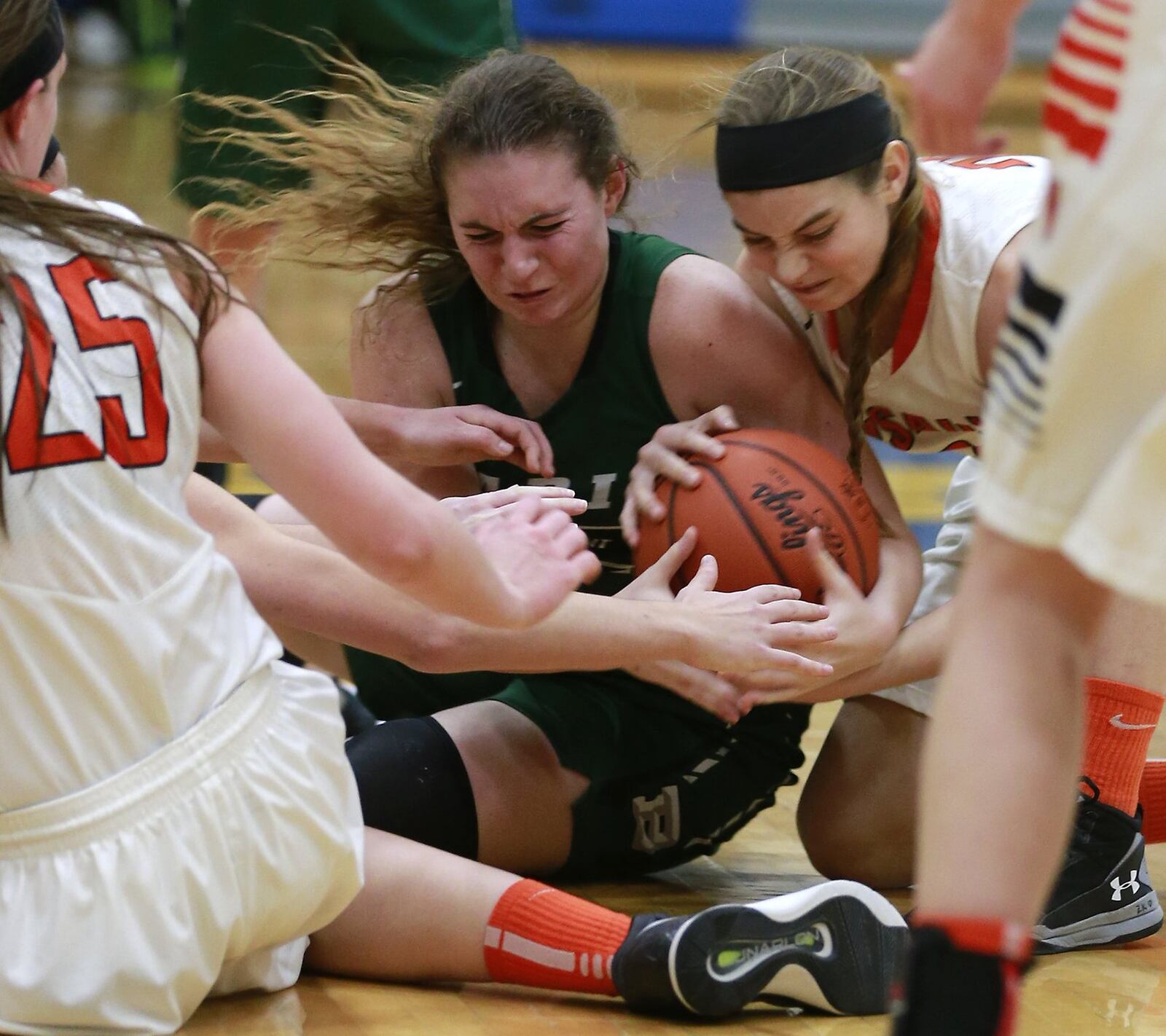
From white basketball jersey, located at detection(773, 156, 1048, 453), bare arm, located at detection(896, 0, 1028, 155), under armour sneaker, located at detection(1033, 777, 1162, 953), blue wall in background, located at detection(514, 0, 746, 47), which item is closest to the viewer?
bare arm, located at detection(896, 0, 1028, 155)

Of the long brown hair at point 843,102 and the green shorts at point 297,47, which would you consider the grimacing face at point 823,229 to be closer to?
the long brown hair at point 843,102

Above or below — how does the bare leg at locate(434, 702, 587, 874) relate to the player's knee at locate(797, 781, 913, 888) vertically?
above

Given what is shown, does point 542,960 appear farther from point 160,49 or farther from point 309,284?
point 160,49

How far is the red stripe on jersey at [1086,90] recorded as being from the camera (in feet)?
4.66

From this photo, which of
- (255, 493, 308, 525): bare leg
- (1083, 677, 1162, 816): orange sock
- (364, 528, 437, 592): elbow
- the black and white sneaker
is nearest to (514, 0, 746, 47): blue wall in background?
(255, 493, 308, 525): bare leg

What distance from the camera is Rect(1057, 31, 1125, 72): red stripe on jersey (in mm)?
1425

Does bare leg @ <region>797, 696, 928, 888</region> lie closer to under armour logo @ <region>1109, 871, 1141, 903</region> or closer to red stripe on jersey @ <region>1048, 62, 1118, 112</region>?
under armour logo @ <region>1109, 871, 1141, 903</region>

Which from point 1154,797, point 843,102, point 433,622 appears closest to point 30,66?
point 433,622

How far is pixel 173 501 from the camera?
1.97m

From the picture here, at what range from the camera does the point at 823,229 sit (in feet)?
8.53

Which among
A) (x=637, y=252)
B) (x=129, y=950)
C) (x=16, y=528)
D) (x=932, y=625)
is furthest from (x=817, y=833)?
(x=16, y=528)

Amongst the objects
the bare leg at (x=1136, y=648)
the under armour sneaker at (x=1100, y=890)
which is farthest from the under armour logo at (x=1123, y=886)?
the bare leg at (x=1136, y=648)

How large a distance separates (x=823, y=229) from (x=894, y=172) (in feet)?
0.58

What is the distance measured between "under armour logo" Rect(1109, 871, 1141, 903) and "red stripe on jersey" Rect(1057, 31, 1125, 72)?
145cm
